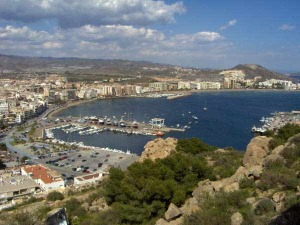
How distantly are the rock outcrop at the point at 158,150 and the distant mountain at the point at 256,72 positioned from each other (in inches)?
3453

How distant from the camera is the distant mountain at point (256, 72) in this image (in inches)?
3846

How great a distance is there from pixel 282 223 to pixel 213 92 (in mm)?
69912

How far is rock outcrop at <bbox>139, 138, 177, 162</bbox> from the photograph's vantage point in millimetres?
10797

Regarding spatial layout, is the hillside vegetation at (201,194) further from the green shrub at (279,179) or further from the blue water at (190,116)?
the blue water at (190,116)

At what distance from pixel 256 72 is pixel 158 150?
9594 centimetres

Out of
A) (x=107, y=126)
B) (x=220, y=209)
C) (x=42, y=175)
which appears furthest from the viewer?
(x=107, y=126)

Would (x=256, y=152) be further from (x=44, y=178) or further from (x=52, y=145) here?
(x=52, y=145)

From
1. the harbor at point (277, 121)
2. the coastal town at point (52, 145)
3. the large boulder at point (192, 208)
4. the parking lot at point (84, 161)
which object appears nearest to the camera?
the large boulder at point (192, 208)

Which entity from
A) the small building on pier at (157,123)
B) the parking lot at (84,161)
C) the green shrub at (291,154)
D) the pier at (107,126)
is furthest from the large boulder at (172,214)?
the small building on pier at (157,123)

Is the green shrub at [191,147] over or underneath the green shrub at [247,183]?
underneath

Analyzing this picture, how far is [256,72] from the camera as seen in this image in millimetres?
102125

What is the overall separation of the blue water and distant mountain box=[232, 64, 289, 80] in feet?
136

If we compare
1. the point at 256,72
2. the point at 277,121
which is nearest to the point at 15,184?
the point at 277,121

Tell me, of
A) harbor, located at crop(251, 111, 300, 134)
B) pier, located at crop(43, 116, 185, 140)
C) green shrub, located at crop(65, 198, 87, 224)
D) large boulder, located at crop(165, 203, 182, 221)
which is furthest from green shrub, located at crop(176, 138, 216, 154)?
harbor, located at crop(251, 111, 300, 134)
